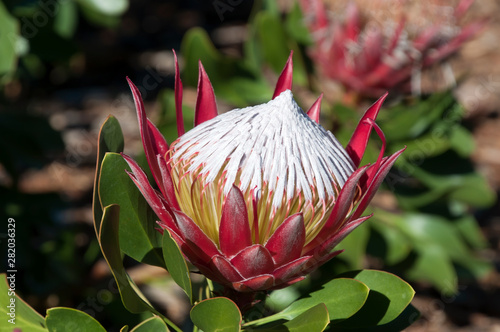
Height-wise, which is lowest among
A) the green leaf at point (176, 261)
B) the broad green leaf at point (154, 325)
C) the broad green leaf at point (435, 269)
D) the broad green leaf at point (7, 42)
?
the broad green leaf at point (435, 269)

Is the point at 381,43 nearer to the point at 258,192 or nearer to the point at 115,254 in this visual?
the point at 258,192

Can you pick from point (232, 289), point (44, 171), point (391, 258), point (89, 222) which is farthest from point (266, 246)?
point (44, 171)

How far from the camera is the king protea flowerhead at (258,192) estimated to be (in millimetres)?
924

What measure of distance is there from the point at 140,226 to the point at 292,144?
1.03 feet

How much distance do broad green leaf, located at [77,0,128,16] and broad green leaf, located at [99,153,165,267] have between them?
1.42 meters

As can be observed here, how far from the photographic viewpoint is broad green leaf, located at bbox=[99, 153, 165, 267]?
1004 millimetres

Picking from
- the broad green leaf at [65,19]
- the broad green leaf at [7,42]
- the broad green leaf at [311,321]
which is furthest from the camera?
the broad green leaf at [65,19]

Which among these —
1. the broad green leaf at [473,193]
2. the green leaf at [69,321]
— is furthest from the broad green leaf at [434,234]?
the green leaf at [69,321]

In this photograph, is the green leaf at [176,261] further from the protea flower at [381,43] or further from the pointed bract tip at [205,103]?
the protea flower at [381,43]

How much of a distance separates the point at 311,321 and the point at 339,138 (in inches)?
47.6

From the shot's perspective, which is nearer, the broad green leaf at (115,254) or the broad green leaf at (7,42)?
the broad green leaf at (115,254)

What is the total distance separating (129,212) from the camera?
105 centimetres

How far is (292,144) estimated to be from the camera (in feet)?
3.18

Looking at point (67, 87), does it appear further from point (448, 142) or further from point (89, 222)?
point (448, 142)
